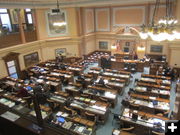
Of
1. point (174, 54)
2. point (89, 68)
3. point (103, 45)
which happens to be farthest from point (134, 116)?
point (103, 45)

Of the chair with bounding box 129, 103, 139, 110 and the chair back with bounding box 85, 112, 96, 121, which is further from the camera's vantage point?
the chair with bounding box 129, 103, 139, 110

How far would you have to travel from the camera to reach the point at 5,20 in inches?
568

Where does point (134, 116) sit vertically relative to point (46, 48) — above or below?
below

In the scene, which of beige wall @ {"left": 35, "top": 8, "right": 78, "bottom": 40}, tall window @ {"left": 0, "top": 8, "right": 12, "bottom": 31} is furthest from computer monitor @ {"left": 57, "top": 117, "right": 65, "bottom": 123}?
beige wall @ {"left": 35, "top": 8, "right": 78, "bottom": 40}

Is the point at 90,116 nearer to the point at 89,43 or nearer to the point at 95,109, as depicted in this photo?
the point at 95,109

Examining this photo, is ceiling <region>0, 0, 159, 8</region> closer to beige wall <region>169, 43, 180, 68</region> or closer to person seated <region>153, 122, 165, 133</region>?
beige wall <region>169, 43, 180, 68</region>

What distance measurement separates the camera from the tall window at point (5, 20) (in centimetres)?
1366

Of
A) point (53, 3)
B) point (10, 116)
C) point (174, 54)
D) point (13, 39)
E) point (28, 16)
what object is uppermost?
point (53, 3)

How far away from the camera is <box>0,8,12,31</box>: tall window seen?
538 inches

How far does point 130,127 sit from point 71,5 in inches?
519

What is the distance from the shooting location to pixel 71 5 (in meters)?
15.8

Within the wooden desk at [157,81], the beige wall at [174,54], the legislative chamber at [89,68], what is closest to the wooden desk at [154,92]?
the legislative chamber at [89,68]

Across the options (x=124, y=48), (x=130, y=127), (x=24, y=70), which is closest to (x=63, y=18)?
(x=24, y=70)

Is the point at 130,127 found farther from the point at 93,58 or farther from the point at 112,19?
the point at 112,19
